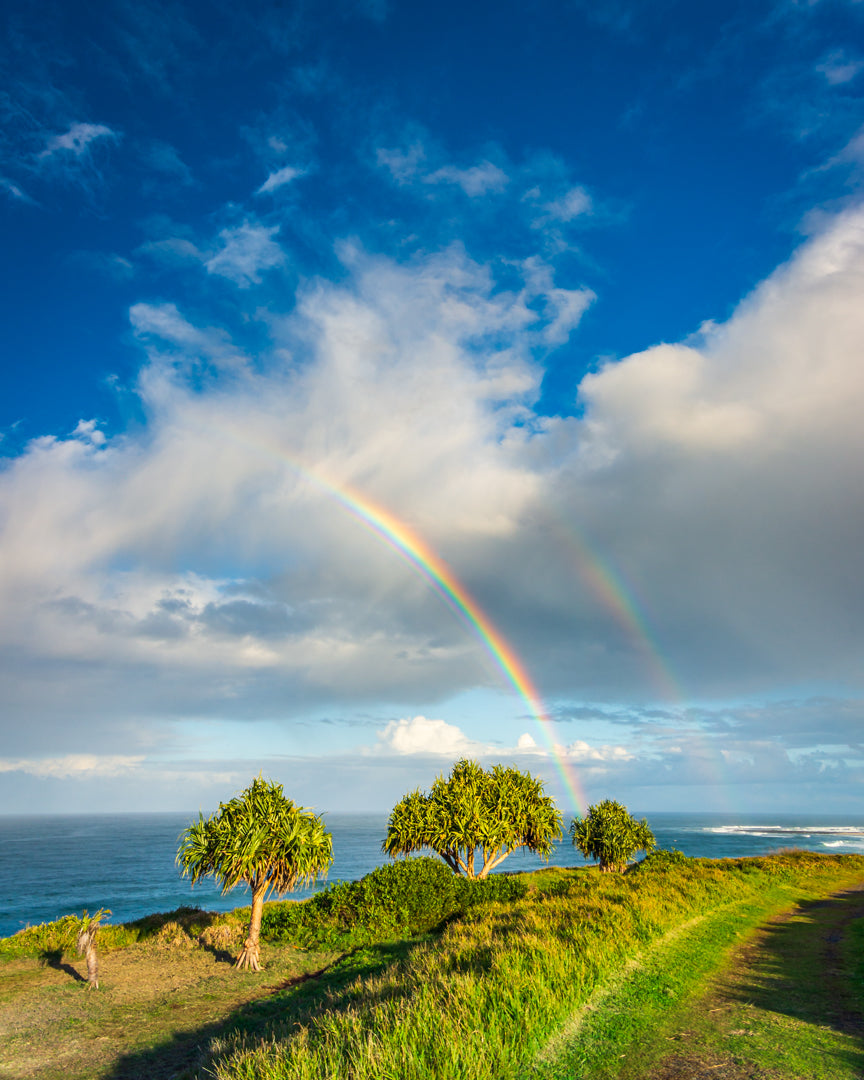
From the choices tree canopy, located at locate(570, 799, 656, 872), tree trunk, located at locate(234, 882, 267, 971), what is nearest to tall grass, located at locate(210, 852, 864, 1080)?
tree trunk, located at locate(234, 882, 267, 971)

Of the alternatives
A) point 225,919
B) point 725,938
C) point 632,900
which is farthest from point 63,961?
point 725,938

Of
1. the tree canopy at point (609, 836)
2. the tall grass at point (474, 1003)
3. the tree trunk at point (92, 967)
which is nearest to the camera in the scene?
the tall grass at point (474, 1003)

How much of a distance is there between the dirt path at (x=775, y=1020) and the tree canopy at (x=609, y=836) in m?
35.7

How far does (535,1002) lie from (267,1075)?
16.0 ft

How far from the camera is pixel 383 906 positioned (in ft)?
98.6

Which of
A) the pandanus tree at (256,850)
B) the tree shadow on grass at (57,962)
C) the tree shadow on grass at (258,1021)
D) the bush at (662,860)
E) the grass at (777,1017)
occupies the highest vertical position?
the pandanus tree at (256,850)

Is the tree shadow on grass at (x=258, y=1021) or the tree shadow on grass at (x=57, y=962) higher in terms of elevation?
the tree shadow on grass at (x=258, y=1021)

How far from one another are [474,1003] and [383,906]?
2263 cm

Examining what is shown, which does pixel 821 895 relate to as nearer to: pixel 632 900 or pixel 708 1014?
pixel 632 900

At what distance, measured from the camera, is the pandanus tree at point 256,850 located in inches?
932

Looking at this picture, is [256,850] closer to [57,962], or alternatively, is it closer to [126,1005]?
[126,1005]

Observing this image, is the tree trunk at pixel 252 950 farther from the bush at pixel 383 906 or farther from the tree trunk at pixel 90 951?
the tree trunk at pixel 90 951

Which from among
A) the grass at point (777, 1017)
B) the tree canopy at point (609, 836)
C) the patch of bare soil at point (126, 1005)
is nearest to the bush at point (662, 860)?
the tree canopy at point (609, 836)

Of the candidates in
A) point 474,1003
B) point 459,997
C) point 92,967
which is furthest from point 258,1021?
point 474,1003
